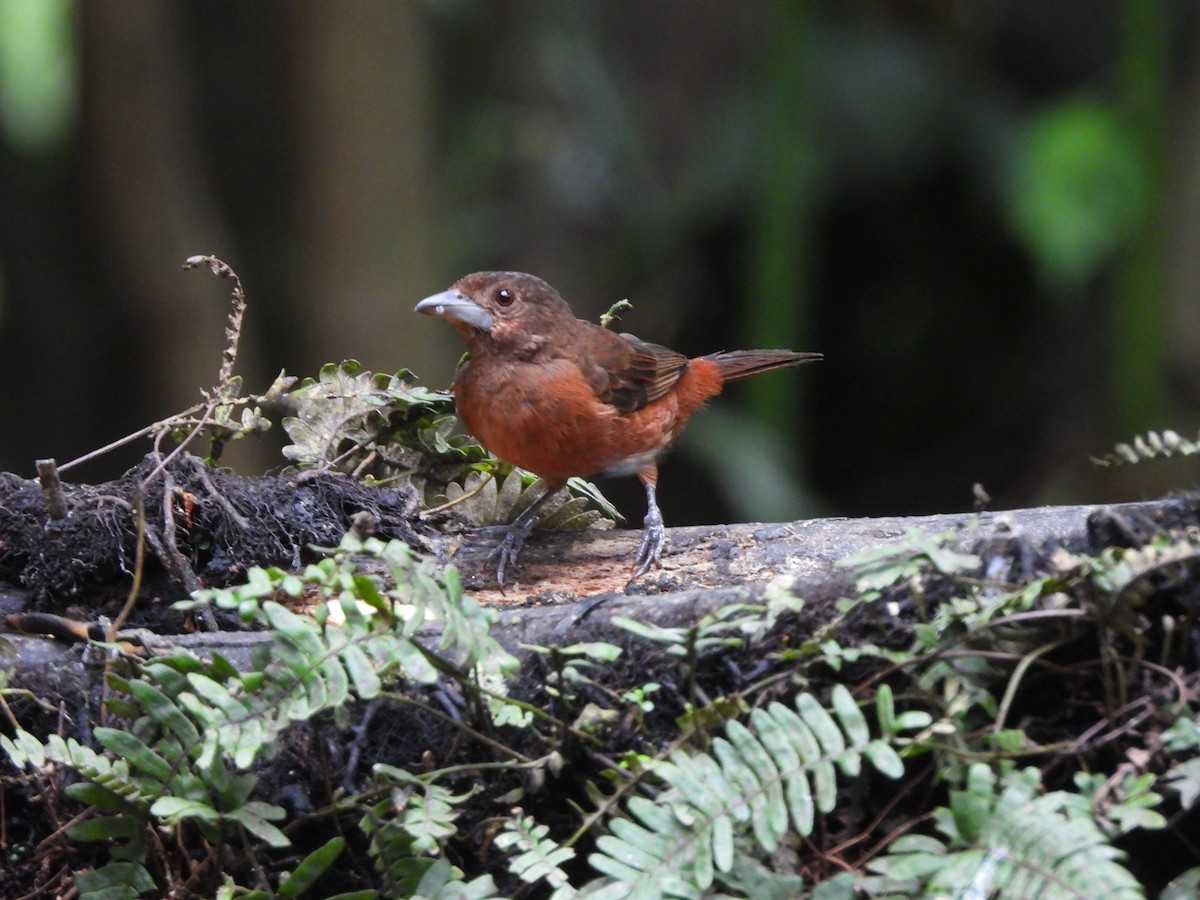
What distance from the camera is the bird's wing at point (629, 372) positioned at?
375cm

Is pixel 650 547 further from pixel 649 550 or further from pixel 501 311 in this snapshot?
pixel 501 311

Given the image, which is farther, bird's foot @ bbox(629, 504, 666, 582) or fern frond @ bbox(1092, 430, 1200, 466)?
bird's foot @ bbox(629, 504, 666, 582)

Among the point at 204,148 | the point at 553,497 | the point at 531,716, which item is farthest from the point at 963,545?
the point at 204,148

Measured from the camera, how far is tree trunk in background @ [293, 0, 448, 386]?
6.65 metres

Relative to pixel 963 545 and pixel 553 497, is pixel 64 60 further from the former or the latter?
pixel 963 545

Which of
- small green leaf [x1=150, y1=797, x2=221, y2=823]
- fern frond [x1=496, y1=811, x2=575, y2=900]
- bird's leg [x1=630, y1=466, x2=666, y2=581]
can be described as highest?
small green leaf [x1=150, y1=797, x2=221, y2=823]

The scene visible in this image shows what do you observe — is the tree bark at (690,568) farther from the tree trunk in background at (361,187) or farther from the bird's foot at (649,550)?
the tree trunk in background at (361,187)

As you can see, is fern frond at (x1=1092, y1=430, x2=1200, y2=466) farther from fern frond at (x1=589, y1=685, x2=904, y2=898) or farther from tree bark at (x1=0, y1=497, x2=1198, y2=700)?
fern frond at (x1=589, y1=685, x2=904, y2=898)

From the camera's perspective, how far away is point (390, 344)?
6.60 meters

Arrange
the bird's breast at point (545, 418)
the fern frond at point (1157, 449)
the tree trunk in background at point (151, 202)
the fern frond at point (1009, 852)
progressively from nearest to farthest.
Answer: the fern frond at point (1009, 852)
the fern frond at point (1157, 449)
the bird's breast at point (545, 418)
the tree trunk in background at point (151, 202)

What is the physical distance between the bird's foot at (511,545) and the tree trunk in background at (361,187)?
3666mm

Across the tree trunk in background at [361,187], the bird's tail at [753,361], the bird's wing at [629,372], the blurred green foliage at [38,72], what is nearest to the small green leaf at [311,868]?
the bird's wing at [629,372]

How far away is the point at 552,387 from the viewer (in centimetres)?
354

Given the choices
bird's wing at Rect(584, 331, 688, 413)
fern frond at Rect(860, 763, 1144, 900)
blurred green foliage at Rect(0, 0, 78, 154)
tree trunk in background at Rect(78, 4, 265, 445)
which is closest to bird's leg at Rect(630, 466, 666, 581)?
bird's wing at Rect(584, 331, 688, 413)
